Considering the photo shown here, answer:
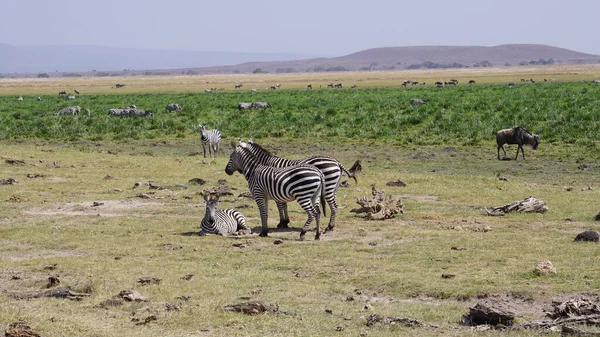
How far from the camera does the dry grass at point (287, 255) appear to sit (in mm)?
9500

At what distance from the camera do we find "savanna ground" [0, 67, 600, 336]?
9.63 m

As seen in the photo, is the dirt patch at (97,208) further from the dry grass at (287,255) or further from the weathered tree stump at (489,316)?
the weathered tree stump at (489,316)

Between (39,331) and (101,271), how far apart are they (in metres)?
3.23

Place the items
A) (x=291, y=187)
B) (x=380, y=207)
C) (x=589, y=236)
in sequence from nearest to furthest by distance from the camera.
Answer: (x=589, y=236) < (x=291, y=187) < (x=380, y=207)

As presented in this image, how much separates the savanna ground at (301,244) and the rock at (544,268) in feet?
0.52

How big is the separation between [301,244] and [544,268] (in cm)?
452

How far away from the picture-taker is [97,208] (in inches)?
719

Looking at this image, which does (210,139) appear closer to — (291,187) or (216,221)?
(216,221)

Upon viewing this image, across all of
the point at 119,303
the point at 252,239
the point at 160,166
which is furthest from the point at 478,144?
the point at 119,303

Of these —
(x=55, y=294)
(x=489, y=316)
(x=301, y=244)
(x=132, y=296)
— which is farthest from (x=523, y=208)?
(x=55, y=294)

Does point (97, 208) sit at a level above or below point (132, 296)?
below

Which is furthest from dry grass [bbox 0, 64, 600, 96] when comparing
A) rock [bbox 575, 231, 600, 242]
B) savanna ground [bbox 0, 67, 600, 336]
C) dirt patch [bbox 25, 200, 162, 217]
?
rock [bbox 575, 231, 600, 242]

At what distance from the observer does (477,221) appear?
16.2m

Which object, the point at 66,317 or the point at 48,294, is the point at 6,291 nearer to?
the point at 48,294
